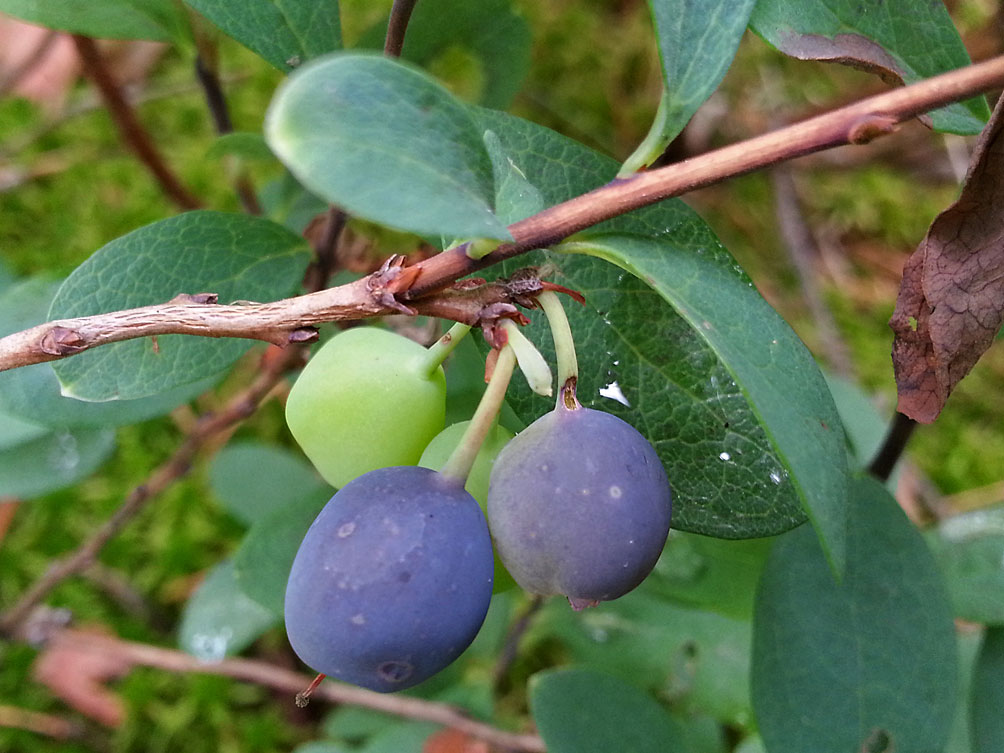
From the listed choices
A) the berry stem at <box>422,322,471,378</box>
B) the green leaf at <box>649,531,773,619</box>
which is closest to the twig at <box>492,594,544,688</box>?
the green leaf at <box>649,531,773,619</box>

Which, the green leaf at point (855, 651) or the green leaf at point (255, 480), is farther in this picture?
the green leaf at point (255, 480)


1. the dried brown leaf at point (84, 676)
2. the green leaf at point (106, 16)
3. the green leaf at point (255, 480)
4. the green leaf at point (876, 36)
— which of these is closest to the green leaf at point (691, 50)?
the green leaf at point (876, 36)

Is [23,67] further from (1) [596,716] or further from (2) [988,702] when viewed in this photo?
(2) [988,702]

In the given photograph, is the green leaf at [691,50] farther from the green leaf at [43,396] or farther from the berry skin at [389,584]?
the green leaf at [43,396]

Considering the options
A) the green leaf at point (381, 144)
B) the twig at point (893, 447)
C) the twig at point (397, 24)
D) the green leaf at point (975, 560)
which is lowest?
the green leaf at point (975, 560)

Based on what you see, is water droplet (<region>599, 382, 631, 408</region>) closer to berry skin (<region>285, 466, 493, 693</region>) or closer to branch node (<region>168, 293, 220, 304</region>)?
berry skin (<region>285, 466, 493, 693</region>)

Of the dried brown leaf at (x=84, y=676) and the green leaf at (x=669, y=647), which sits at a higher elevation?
the green leaf at (x=669, y=647)

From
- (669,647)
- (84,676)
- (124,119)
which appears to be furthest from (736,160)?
(84,676)
